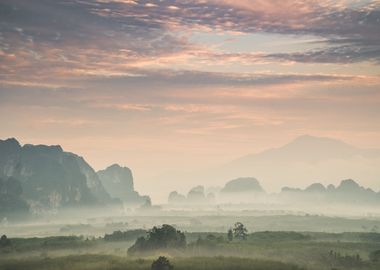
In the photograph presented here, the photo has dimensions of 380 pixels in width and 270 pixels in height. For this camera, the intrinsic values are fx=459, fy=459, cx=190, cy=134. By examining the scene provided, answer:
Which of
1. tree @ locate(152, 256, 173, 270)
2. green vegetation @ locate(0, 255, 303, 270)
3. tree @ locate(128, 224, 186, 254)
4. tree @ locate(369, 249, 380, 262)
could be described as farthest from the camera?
tree @ locate(128, 224, 186, 254)

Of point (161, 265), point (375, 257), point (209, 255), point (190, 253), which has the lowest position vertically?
point (375, 257)

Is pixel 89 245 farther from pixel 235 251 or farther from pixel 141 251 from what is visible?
pixel 235 251

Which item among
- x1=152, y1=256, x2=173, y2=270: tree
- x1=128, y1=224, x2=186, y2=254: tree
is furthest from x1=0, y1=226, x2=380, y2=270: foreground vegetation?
x1=152, y1=256, x2=173, y2=270: tree

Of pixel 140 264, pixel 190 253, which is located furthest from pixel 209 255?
pixel 140 264

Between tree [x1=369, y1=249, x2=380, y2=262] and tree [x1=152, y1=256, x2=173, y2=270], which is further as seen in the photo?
tree [x1=369, y1=249, x2=380, y2=262]

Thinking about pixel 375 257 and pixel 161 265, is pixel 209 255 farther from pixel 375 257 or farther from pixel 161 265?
pixel 375 257

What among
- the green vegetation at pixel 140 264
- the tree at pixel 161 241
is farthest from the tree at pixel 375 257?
the tree at pixel 161 241

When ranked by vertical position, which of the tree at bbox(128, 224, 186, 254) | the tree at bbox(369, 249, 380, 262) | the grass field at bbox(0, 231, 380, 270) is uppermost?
the tree at bbox(128, 224, 186, 254)

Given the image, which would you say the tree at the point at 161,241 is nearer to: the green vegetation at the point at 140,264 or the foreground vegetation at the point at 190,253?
the foreground vegetation at the point at 190,253

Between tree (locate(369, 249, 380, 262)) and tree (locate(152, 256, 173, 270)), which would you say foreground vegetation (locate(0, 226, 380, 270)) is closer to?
tree (locate(369, 249, 380, 262))

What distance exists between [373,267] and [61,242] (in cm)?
10699

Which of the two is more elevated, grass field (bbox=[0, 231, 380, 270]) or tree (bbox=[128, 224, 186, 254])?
tree (bbox=[128, 224, 186, 254])

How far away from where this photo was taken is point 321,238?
181m

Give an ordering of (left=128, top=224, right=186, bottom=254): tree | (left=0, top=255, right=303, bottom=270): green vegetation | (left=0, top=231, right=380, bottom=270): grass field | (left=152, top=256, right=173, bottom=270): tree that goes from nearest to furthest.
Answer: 1. (left=152, top=256, right=173, bottom=270): tree
2. (left=0, top=255, right=303, bottom=270): green vegetation
3. (left=0, top=231, right=380, bottom=270): grass field
4. (left=128, top=224, right=186, bottom=254): tree
